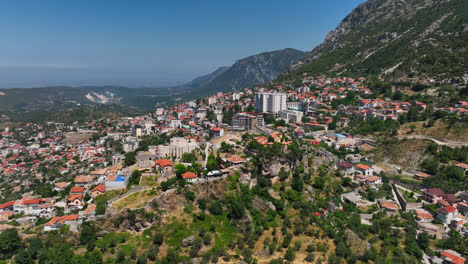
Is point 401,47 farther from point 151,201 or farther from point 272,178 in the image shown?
point 151,201

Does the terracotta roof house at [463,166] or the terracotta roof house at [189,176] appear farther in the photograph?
the terracotta roof house at [463,166]

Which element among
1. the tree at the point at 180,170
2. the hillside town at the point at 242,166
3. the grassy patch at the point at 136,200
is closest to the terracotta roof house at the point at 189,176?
the hillside town at the point at 242,166

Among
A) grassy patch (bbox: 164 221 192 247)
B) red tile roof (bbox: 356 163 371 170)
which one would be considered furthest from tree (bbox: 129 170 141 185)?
red tile roof (bbox: 356 163 371 170)

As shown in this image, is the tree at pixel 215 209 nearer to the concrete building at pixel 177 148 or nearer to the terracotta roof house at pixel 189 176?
the terracotta roof house at pixel 189 176

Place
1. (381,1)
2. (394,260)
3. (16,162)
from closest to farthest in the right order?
(394,260), (16,162), (381,1)

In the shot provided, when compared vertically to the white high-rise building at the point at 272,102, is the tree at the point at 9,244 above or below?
below

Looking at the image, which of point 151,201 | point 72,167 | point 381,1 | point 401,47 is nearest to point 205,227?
point 151,201

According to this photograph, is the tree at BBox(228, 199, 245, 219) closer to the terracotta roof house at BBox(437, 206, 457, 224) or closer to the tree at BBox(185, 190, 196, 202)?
the tree at BBox(185, 190, 196, 202)

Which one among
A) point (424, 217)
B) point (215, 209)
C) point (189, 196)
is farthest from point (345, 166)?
point (189, 196)
